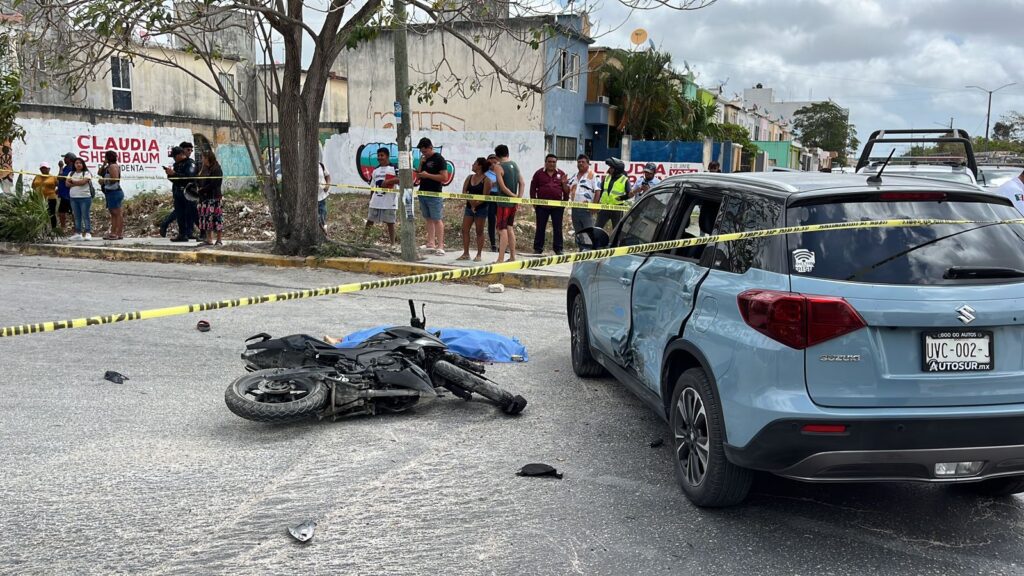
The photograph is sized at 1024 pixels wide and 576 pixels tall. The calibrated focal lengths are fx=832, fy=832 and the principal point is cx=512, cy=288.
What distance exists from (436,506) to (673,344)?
4.69 ft

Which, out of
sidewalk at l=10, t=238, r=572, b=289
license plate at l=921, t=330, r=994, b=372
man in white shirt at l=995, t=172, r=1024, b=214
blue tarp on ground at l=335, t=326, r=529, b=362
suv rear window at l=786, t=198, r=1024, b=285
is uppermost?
man in white shirt at l=995, t=172, r=1024, b=214

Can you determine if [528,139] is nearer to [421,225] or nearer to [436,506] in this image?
[421,225]

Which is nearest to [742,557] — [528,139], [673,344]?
[673,344]

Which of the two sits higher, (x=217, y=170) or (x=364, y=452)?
(x=217, y=170)

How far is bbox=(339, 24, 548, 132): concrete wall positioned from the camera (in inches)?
1198

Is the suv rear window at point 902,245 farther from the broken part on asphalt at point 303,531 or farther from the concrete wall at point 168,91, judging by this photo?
the concrete wall at point 168,91

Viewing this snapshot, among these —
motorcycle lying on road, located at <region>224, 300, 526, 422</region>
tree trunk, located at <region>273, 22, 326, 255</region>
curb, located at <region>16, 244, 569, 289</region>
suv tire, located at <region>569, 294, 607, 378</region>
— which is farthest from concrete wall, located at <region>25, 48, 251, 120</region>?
motorcycle lying on road, located at <region>224, 300, 526, 422</region>

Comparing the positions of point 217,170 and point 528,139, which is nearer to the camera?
point 217,170

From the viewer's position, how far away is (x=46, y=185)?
1634 centimetres

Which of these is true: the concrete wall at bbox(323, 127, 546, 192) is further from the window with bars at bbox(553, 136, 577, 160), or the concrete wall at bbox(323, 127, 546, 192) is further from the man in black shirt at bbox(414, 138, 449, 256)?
the man in black shirt at bbox(414, 138, 449, 256)

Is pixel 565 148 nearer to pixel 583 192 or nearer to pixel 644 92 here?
pixel 644 92

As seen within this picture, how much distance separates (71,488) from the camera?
415 cm

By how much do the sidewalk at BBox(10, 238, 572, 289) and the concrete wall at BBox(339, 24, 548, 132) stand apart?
53.0ft

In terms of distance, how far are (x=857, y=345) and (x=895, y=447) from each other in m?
0.43
